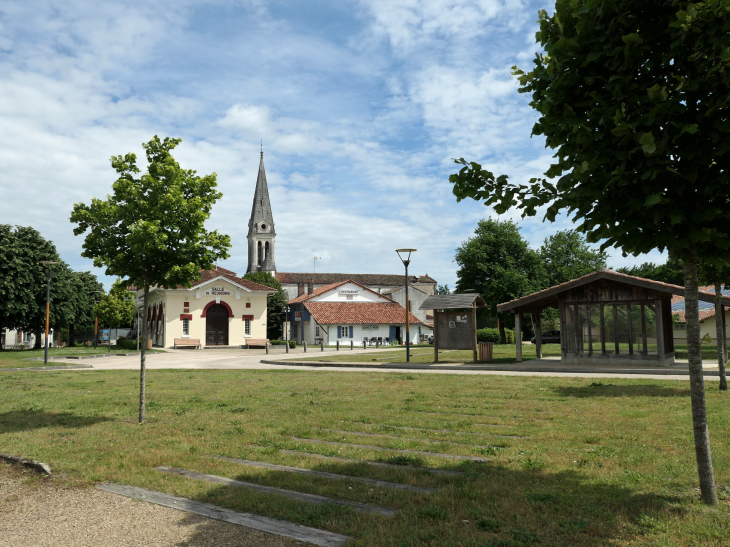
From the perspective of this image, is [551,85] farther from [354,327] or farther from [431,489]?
[354,327]

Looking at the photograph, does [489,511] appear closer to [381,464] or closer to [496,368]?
[381,464]

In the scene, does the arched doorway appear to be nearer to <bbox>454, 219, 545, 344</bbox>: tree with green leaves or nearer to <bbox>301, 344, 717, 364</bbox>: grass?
<bbox>301, 344, 717, 364</bbox>: grass

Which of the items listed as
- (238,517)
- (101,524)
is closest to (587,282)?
(238,517)

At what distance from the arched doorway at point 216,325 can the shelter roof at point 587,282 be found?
33.4 meters

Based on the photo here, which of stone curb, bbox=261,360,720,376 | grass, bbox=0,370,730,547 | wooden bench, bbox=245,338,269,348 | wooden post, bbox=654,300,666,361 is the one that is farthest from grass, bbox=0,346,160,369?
wooden post, bbox=654,300,666,361

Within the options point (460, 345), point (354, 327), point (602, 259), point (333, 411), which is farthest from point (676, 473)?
point (602, 259)

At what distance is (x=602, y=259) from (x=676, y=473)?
70.6m

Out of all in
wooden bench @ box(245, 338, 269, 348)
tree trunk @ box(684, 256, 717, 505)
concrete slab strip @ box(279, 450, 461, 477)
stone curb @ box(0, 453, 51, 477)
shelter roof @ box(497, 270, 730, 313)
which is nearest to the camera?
tree trunk @ box(684, 256, 717, 505)

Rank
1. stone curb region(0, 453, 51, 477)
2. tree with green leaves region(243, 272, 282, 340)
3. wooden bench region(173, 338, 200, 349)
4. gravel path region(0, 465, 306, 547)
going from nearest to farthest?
gravel path region(0, 465, 306, 547)
stone curb region(0, 453, 51, 477)
wooden bench region(173, 338, 200, 349)
tree with green leaves region(243, 272, 282, 340)

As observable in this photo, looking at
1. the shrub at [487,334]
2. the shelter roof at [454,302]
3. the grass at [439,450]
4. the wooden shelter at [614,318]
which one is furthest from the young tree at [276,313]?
the grass at [439,450]

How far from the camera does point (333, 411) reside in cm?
1116

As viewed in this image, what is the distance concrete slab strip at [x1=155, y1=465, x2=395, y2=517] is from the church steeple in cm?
11982

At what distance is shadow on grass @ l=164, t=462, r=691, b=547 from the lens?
14.4 ft

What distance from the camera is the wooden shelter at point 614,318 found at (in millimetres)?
22125
